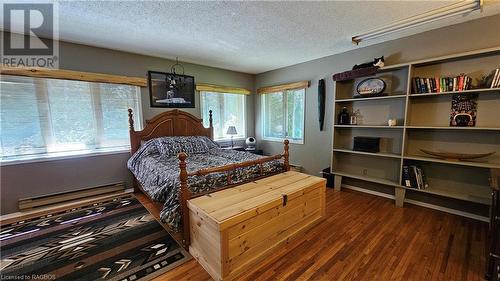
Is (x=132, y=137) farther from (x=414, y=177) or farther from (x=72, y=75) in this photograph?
(x=414, y=177)

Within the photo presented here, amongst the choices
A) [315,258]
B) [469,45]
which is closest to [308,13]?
[469,45]

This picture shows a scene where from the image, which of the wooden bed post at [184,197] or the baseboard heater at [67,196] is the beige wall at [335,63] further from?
the baseboard heater at [67,196]

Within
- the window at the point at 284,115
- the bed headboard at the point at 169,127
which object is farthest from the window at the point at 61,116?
the window at the point at 284,115

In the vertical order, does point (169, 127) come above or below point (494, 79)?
below

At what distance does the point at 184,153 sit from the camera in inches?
74.4

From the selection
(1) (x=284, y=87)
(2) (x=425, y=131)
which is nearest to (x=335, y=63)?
(1) (x=284, y=87)

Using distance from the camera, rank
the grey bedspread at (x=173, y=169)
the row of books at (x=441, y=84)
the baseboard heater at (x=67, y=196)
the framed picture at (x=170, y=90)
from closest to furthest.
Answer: the grey bedspread at (x=173, y=169) < the row of books at (x=441, y=84) < the baseboard heater at (x=67, y=196) < the framed picture at (x=170, y=90)

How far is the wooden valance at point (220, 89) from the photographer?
4273mm

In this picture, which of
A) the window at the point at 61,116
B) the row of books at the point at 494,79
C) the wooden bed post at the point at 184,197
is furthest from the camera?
the window at the point at 61,116

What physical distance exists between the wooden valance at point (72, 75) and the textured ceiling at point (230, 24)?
1.50ft

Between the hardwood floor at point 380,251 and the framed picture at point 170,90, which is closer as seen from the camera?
the hardwood floor at point 380,251

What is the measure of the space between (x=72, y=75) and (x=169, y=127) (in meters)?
1.56

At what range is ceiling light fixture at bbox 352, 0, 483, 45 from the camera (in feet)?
6.88

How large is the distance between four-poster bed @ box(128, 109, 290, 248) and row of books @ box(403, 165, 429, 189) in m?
1.66
